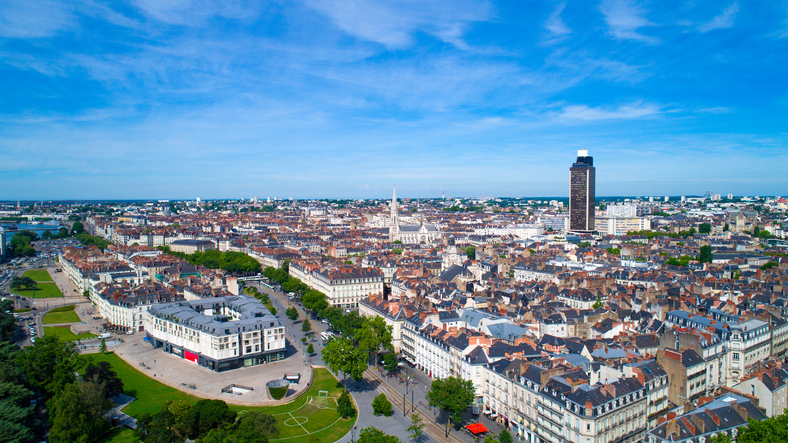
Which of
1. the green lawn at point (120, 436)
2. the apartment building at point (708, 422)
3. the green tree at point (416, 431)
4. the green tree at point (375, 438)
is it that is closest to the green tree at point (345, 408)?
the green tree at point (416, 431)

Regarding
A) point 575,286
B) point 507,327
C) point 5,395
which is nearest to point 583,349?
point 507,327

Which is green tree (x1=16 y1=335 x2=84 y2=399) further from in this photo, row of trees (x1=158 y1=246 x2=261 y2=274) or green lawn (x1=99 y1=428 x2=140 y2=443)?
row of trees (x1=158 y1=246 x2=261 y2=274)

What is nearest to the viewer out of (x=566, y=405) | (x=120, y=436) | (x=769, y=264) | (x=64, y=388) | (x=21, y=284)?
(x=566, y=405)

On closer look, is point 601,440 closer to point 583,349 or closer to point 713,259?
point 583,349

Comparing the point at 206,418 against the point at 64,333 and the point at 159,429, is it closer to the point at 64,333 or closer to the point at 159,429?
the point at 159,429

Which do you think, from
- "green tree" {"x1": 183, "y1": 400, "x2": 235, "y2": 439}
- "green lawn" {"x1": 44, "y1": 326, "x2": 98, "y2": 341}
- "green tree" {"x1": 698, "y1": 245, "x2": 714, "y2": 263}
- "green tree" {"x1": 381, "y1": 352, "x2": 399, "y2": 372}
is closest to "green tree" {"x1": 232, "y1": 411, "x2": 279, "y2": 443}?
"green tree" {"x1": 183, "y1": 400, "x2": 235, "y2": 439}

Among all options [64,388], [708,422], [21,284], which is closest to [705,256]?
[708,422]
